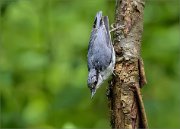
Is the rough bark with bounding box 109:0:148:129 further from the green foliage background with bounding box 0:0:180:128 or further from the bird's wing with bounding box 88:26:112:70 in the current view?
the green foliage background with bounding box 0:0:180:128

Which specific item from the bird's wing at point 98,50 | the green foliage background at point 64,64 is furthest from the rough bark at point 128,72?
the green foliage background at point 64,64

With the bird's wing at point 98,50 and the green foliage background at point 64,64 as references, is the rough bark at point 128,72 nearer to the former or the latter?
the bird's wing at point 98,50

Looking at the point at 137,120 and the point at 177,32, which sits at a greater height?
the point at 177,32

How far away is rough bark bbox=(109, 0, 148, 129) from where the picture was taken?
3.53 metres

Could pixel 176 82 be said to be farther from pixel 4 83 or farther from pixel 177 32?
pixel 4 83

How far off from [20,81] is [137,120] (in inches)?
110

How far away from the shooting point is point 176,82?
20.4ft

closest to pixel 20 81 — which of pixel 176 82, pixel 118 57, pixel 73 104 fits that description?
pixel 73 104

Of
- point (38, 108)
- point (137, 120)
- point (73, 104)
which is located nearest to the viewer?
point (137, 120)

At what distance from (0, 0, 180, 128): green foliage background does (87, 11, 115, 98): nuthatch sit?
79 cm

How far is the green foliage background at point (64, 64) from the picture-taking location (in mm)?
5828

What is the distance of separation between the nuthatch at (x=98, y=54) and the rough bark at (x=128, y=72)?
910 millimetres

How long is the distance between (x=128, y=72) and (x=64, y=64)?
8.12 feet

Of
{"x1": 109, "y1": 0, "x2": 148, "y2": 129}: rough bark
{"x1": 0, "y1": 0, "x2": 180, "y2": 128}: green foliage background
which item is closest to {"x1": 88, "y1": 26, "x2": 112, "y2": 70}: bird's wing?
{"x1": 0, "y1": 0, "x2": 180, "y2": 128}: green foliage background
